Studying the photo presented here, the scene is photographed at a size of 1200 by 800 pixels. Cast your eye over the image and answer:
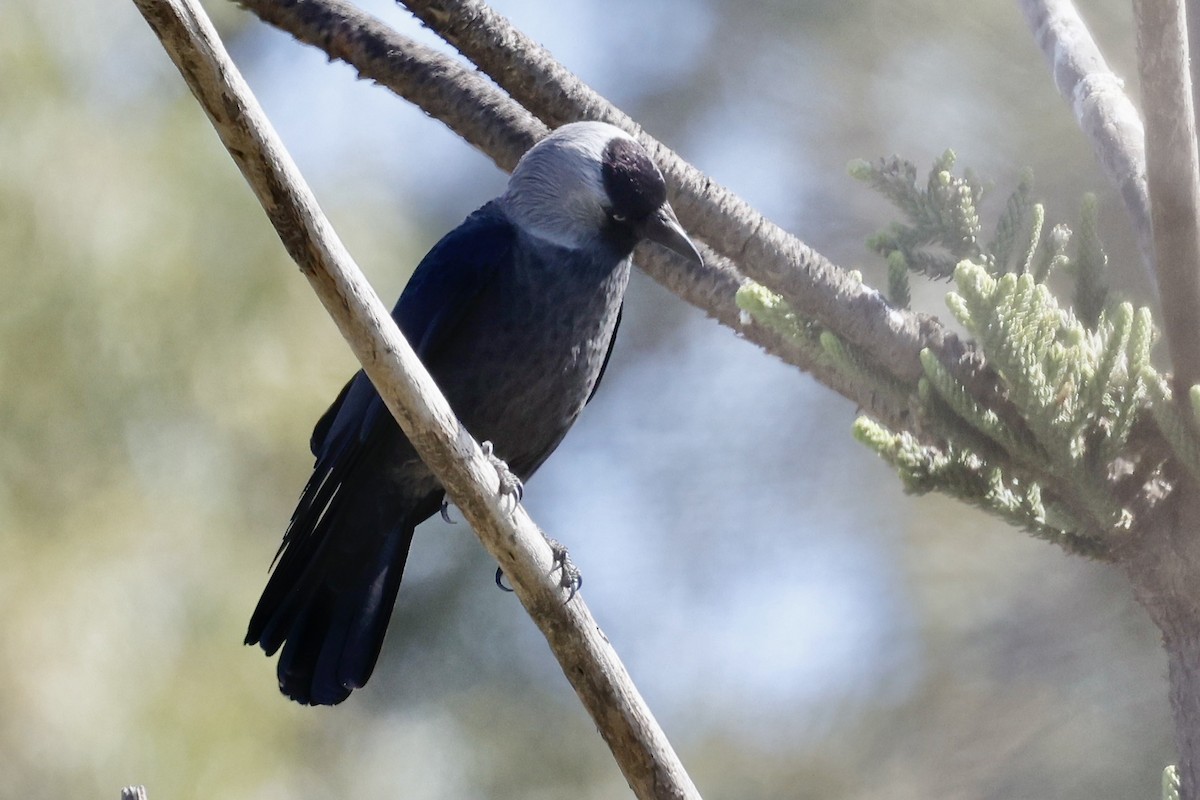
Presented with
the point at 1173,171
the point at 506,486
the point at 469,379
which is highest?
the point at 469,379

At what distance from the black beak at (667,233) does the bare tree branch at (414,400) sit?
971mm

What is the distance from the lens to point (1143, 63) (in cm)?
204

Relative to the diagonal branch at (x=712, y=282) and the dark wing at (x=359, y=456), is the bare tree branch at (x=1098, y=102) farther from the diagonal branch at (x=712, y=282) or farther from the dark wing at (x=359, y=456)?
the dark wing at (x=359, y=456)

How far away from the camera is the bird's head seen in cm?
279

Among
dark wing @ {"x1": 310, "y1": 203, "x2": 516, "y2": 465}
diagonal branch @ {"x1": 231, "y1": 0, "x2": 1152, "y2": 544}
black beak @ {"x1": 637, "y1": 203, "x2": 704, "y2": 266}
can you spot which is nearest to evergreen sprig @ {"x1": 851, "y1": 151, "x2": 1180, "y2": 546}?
diagonal branch @ {"x1": 231, "y1": 0, "x2": 1152, "y2": 544}

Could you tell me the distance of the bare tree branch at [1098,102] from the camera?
2.56m

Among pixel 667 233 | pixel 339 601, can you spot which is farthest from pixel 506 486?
pixel 667 233

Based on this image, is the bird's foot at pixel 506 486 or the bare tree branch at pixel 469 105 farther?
the bare tree branch at pixel 469 105

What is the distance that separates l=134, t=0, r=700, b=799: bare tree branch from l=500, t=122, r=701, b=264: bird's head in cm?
95

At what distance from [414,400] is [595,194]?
1.12 metres

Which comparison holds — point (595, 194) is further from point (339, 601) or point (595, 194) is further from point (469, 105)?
point (339, 601)

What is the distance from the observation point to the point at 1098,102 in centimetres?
273

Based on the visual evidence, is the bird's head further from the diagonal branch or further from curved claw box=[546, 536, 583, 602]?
curved claw box=[546, 536, 583, 602]

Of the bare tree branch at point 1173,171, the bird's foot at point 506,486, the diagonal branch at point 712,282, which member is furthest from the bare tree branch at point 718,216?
the bird's foot at point 506,486
